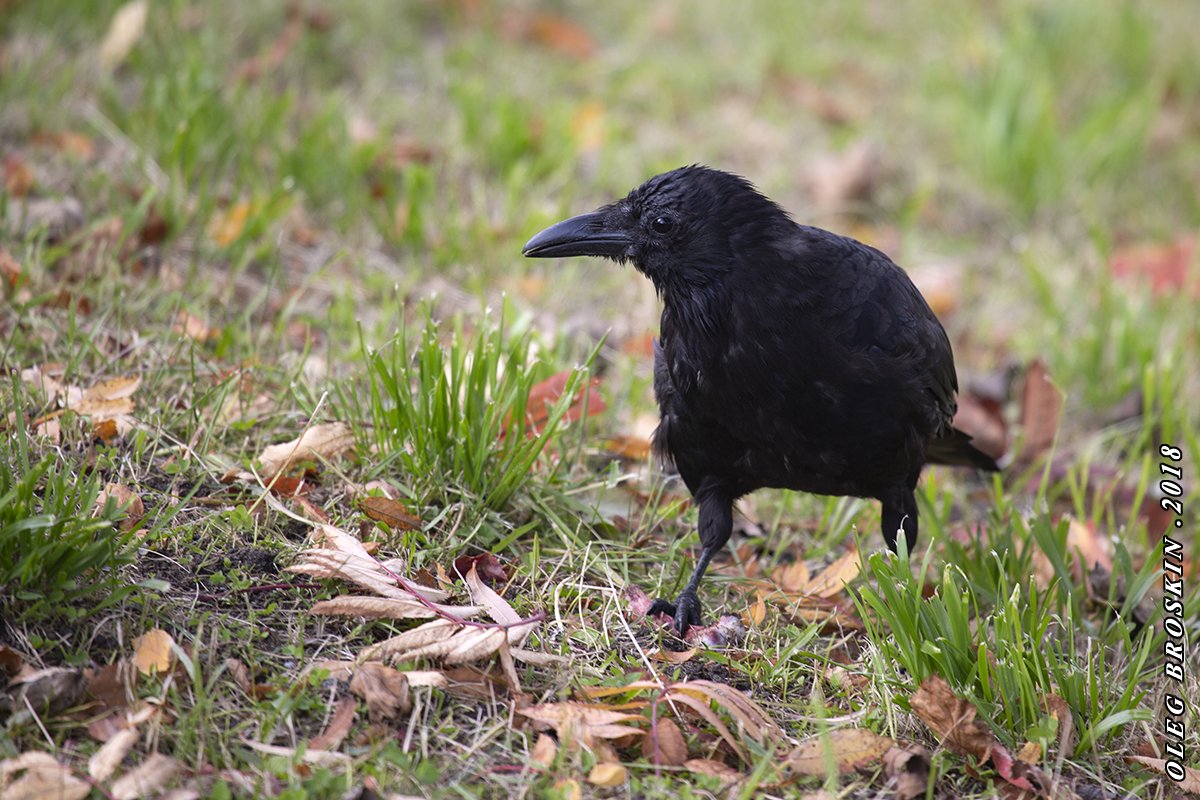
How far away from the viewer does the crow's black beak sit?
128 inches

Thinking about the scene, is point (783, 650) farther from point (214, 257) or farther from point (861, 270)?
point (214, 257)

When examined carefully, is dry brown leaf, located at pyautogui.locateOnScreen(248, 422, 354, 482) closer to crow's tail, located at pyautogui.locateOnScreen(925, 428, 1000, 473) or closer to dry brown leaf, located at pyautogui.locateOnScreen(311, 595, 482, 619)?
dry brown leaf, located at pyautogui.locateOnScreen(311, 595, 482, 619)

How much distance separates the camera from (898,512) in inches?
130

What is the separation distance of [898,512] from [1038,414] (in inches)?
54.5

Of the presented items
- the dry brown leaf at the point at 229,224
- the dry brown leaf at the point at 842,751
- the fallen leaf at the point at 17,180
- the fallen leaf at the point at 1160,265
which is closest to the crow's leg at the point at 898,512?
the dry brown leaf at the point at 842,751

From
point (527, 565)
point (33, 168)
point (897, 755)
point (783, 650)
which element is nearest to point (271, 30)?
point (33, 168)

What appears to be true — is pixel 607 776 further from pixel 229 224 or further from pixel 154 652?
pixel 229 224

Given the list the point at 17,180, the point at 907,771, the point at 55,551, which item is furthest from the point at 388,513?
the point at 17,180

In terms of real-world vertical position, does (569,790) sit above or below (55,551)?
below

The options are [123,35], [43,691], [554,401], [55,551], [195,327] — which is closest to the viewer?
[43,691]

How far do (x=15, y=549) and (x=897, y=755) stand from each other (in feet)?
5.93

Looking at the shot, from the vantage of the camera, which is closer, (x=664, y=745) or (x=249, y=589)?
(x=664, y=745)

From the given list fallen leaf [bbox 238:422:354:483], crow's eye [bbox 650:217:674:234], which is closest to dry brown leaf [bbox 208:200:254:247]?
fallen leaf [bbox 238:422:354:483]

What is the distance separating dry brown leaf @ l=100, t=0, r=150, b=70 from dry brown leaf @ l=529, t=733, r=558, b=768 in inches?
157
